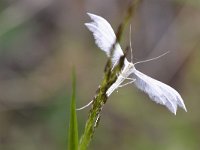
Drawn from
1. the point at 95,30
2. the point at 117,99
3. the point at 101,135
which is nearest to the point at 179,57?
the point at 117,99

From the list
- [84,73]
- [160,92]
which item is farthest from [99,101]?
[84,73]

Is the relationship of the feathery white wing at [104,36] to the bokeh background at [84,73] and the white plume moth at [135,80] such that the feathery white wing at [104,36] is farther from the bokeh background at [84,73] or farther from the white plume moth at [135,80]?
the bokeh background at [84,73]

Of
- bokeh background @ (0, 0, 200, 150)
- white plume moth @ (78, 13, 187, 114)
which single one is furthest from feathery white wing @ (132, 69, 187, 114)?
bokeh background @ (0, 0, 200, 150)

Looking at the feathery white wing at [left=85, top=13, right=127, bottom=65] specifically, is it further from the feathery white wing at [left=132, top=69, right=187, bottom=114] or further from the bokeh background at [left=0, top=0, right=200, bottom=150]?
the bokeh background at [left=0, top=0, right=200, bottom=150]

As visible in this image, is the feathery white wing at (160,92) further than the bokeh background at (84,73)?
No

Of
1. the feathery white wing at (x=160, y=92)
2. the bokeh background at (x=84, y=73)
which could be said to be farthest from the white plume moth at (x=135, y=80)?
the bokeh background at (x=84, y=73)
